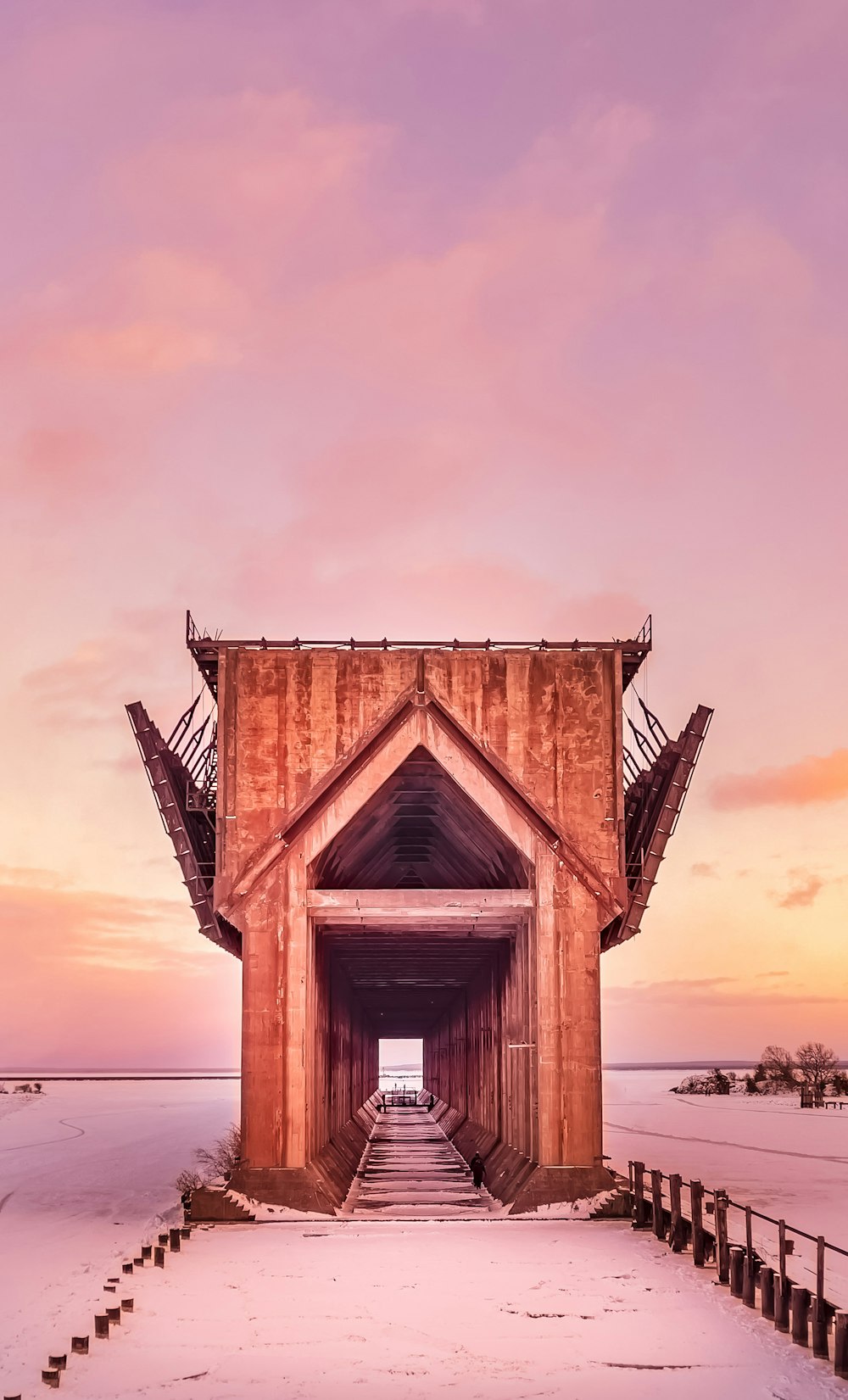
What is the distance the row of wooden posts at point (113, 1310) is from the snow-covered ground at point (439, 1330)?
18 cm

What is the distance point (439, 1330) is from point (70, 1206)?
2147cm

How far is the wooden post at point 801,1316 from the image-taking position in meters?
17.6

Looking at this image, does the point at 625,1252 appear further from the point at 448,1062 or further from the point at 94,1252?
the point at 448,1062

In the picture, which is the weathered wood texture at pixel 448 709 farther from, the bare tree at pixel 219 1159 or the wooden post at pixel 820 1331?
the wooden post at pixel 820 1331

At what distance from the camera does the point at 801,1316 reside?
17672 mm

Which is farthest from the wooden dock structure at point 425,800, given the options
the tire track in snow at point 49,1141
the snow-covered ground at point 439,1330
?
the tire track in snow at point 49,1141

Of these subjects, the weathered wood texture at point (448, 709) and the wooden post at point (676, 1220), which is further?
the weathered wood texture at point (448, 709)

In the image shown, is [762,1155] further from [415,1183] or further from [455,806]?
[455,806]

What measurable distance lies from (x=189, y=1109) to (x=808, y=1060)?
192ft

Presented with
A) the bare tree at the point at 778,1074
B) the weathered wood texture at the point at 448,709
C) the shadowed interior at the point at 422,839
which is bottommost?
the bare tree at the point at 778,1074

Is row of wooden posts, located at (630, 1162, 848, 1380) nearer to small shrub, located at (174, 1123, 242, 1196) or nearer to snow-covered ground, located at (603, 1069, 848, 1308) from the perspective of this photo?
snow-covered ground, located at (603, 1069, 848, 1308)

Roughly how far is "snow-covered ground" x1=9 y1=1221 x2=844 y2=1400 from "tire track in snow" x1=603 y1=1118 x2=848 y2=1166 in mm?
26590

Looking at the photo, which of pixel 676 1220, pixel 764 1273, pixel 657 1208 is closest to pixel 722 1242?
pixel 764 1273

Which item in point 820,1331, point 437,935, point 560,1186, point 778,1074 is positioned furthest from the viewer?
point 778,1074
